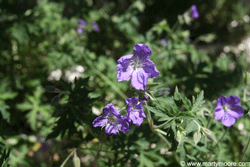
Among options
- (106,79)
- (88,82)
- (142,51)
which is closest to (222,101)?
(142,51)

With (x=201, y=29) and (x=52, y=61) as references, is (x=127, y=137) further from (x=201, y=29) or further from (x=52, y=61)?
(x=201, y=29)

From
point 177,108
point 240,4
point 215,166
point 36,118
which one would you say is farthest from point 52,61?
point 240,4

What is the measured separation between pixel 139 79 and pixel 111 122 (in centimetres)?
39

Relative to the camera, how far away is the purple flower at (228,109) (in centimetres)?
173

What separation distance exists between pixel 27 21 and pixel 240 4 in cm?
436

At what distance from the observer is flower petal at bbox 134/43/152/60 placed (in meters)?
1.48

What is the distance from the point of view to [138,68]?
158 cm

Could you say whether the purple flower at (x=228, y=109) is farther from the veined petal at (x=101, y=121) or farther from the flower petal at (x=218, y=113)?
the veined petal at (x=101, y=121)

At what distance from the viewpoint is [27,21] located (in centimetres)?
285

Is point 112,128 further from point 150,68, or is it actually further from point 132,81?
point 150,68

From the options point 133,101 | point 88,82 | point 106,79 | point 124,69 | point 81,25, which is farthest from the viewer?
point 81,25

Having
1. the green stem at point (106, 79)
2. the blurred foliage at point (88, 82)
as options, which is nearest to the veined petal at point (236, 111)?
the blurred foliage at point (88, 82)

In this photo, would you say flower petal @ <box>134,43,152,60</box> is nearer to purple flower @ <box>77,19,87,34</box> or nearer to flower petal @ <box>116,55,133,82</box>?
flower petal @ <box>116,55,133,82</box>

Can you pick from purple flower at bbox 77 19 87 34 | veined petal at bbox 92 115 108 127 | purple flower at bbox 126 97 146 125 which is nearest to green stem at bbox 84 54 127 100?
purple flower at bbox 77 19 87 34
